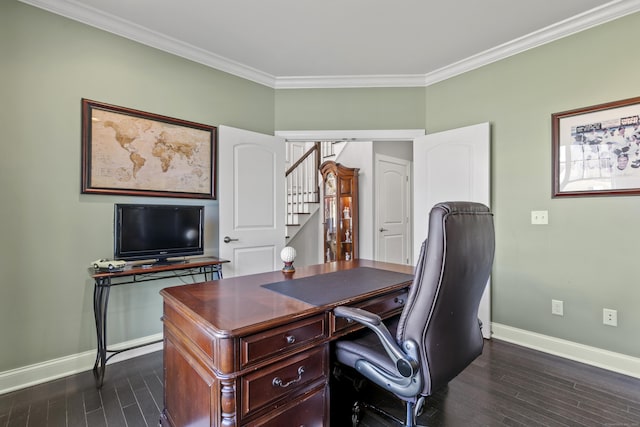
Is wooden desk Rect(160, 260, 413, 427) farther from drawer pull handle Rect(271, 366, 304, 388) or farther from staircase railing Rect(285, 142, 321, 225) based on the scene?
staircase railing Rect(285, 142, 321, 225)

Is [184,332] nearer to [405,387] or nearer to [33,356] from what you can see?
[405,387]

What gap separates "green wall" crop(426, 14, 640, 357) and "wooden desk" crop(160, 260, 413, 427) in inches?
78.5

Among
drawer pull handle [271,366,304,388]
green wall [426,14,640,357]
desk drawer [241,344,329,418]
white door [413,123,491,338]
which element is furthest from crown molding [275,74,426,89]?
drawer pull handle [271,366,304,388]

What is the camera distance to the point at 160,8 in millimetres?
2297

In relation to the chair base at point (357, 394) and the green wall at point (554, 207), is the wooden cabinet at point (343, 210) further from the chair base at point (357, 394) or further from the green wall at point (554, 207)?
the chair base at point (357, 394)

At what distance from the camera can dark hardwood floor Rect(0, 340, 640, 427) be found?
1.72 metres

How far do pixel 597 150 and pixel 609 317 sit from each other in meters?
1.29

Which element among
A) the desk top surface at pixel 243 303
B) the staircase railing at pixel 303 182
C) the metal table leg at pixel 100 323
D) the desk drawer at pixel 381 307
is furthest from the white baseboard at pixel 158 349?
the staircase railing at pixel 303 182

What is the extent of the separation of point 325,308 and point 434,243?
1.77 feet

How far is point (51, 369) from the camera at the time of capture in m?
2.16

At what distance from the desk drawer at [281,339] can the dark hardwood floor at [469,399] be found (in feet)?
2.44

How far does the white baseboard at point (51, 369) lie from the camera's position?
201 centimetres

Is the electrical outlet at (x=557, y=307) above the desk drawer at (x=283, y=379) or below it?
below

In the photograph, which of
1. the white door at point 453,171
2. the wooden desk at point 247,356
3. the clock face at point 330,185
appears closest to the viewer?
the wooden desk at point 247,356
